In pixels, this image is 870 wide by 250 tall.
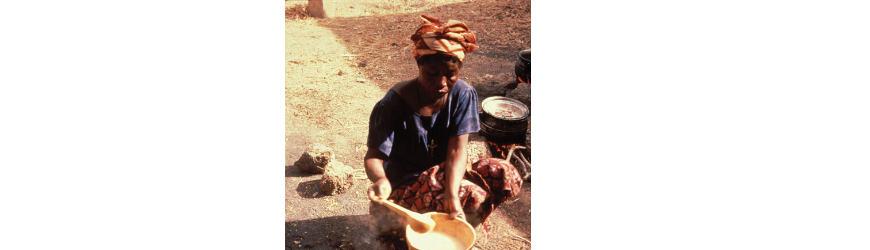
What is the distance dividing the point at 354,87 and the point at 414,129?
601 mm

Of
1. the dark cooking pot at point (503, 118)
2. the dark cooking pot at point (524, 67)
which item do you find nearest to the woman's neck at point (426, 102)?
the dark cooking pot at point (503, 118)

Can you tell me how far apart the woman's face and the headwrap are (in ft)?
0.19

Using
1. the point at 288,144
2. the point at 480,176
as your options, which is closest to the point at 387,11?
the point at 288,144

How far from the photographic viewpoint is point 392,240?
132 inches

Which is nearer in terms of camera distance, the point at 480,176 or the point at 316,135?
the point at 480,176

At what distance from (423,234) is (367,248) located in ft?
1.59

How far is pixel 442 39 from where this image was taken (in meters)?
2.92

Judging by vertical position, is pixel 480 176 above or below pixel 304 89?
below

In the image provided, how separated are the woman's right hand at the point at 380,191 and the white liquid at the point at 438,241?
284mm

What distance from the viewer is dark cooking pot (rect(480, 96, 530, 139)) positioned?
3566 millimetres

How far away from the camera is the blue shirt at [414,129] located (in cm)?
308

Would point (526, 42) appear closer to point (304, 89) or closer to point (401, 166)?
point (401, 166)

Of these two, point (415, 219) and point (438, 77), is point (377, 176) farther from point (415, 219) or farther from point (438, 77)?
point (438, 77)

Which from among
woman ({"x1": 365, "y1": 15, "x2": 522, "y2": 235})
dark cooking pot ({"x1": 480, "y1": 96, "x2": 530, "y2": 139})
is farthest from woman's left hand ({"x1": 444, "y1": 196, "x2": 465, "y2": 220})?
dark cooking pot ({"x1": 480, "y1": 96, "x2": 530, "y2": 139})
